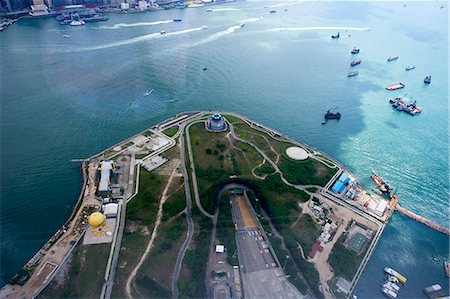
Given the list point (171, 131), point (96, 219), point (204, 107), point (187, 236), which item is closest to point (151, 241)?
point (187, 236)

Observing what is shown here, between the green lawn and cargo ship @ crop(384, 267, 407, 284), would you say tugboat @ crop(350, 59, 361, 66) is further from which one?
cargo ship @ crop(384, 267, 407, 284)

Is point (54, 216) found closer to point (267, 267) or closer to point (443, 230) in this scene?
point (267, 267)

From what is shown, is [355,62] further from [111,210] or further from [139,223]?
[111,210]

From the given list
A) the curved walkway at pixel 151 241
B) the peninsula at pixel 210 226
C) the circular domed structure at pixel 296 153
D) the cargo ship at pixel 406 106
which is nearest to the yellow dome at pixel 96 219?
Result: the peninsula at pixel 210 226

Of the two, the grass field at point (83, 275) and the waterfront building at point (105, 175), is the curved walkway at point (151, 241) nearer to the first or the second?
the grass field at point (83, 275)

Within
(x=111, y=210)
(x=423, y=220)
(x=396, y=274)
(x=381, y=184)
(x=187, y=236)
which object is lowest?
(x=396, y=274)

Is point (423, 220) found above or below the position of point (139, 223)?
below
